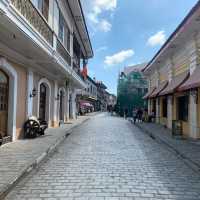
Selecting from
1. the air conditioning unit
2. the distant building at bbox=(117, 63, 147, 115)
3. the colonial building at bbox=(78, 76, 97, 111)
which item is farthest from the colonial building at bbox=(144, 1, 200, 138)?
the colonial building at bbox=(78, 76, 97, 111)

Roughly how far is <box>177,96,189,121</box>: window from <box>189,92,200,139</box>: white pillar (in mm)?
970

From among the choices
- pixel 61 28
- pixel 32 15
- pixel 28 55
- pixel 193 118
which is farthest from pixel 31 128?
pixel 193 118

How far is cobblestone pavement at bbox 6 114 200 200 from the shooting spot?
14.8ft

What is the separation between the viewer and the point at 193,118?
37.8 feet

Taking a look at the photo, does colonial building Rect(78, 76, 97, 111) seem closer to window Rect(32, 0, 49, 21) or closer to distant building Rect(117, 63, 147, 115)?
distant building Rect(117, 63, 147, 115)

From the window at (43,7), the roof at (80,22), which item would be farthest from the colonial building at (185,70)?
the window at (43,7)

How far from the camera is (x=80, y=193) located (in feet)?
14.9

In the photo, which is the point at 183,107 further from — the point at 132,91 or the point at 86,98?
the point at 86,98

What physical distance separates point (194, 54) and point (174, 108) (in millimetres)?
4521

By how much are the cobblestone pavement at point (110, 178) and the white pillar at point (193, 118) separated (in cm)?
356

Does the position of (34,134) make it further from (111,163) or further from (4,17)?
(4,17)

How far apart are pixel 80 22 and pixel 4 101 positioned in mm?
9807

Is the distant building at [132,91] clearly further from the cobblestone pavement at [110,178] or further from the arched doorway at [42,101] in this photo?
the cobblestone pavement at [110,178]

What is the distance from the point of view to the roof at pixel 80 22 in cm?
1431
